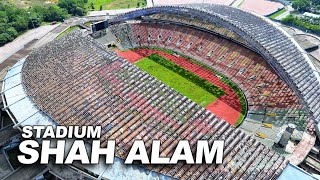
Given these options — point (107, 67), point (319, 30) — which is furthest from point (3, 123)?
point (319, 30)

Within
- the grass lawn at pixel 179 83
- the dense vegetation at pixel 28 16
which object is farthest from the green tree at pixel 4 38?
the grass lawn at pixel 179 83

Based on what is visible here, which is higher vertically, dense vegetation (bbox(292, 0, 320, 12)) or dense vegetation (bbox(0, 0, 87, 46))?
dense vegetation (bbox(292, 0, 320, 12))

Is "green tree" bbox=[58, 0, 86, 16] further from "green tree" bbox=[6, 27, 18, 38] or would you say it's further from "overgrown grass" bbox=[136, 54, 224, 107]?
"overgrown grass" bbox=[136, 54, 224, 107]

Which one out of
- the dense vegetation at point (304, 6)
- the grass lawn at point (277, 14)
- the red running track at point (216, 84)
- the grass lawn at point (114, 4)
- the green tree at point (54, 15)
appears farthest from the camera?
the grass lawn at point (114, 4)

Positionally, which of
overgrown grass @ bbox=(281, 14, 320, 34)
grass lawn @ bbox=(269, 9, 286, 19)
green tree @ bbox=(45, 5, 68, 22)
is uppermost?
overgrown grass @ bbox=(281, 14, 320, 34)

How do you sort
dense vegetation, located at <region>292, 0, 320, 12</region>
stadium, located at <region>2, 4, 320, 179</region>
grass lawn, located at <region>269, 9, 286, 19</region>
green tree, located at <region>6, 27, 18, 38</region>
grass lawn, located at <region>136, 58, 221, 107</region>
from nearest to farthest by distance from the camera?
stadium, located at <region>2, 4, 320, 179</region> → grass lawn, located at <region>136, 58, 221, 107</region> → green tree, located at <region>6, 27, 18, 38</region> → grass lawn, located at <region>269, 9, 286, 19</region> → dense vegetation, located at <region>292, 0, 320, 12</region>

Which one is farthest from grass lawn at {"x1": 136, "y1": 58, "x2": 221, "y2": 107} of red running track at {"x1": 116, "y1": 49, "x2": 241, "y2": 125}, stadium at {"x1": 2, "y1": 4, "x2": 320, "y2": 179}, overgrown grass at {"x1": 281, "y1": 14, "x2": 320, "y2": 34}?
overgrown grass at {"x1": 281, "y1": 14, "x2": 320, "y2": 34}

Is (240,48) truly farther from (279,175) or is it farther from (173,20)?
(279,175)

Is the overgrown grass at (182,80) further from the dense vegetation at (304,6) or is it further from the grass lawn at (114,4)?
the dense vegetation at (304,6)

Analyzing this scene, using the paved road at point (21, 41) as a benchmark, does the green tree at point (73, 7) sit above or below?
above
